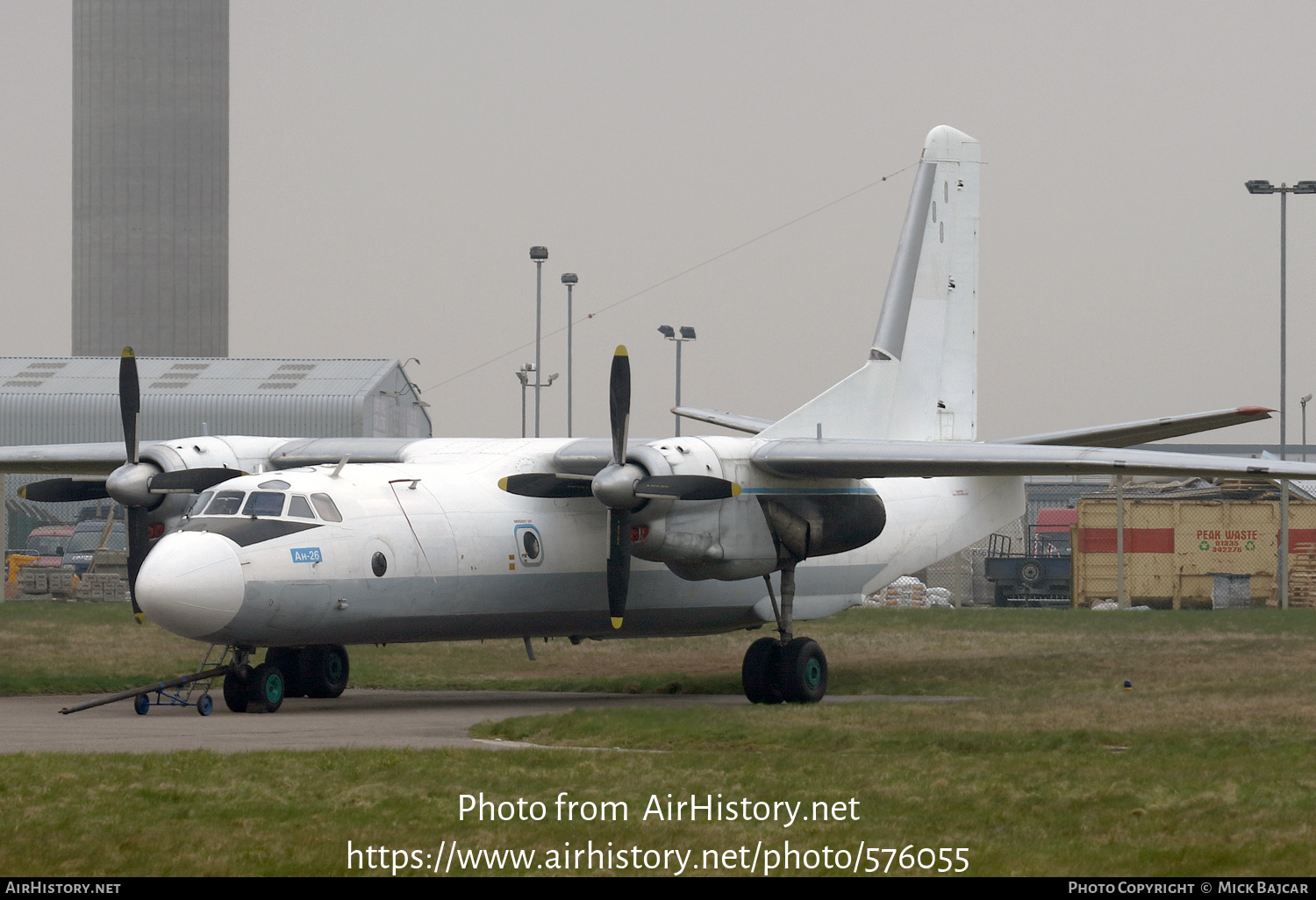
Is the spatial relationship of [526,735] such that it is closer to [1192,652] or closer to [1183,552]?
[1192,652]

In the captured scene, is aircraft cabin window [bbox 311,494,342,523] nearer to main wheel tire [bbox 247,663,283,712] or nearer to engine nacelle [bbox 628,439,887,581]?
main wheel tire [bbox 247,663,283,712]

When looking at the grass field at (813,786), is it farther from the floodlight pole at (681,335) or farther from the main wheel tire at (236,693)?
the floodlight pole at (681,335)

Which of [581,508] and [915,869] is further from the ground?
[581,508]

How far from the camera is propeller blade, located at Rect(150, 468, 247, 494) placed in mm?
20266

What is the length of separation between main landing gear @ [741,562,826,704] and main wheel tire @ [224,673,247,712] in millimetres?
6308

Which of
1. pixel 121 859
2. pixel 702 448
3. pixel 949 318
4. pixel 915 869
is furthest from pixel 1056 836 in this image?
pixel 949 318

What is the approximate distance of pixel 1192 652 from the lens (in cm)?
2566

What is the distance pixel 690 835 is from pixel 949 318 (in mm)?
16920

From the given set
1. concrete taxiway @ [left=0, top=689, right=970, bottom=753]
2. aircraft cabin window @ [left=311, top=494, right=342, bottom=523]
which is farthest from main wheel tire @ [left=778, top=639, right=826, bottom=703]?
aircraft cabin window @ [left=311, top=494, right=342, bottom=523]

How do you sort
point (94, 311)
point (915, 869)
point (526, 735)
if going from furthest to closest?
point (94, 311) < point (526, 735) < point (915, 869)

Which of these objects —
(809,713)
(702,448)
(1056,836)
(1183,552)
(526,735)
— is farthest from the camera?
(1183,552)

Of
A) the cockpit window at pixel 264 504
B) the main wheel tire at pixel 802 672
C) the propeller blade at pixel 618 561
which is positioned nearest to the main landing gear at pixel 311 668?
the cockpit window at pixel 264 504

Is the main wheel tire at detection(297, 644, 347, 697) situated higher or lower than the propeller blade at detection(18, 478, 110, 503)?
lower

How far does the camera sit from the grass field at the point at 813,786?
9.44m
